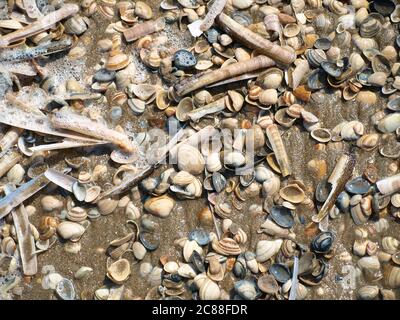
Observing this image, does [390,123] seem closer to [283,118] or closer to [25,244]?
[283,118]

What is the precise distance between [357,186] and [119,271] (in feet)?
5.89

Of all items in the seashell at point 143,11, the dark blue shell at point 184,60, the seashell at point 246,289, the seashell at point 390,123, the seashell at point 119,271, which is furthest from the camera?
the seashell at point 143,11

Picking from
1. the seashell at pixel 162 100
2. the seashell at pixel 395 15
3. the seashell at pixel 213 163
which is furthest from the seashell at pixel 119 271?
the seashell at pixel 395 15

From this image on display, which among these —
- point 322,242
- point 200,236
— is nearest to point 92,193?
point 200,236

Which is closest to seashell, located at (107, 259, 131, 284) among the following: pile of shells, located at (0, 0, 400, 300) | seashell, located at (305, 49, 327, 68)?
pile of shells, located at (0, 0, 400, 300)

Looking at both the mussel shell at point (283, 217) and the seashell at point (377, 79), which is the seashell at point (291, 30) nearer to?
the seashell at point (377, 79)

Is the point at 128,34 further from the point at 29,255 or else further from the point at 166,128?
the point at 29,255

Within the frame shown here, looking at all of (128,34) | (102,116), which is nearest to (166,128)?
(102,116)

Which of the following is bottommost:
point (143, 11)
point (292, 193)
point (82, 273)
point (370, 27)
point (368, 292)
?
point (368, 292)

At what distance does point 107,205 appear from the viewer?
416 centimetres

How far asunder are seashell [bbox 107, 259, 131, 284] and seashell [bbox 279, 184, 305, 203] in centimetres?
121

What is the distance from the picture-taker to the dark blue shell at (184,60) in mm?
4270

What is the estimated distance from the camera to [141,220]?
Result: 163 inches

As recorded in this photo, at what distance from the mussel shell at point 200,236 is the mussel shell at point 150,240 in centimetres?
24
